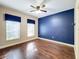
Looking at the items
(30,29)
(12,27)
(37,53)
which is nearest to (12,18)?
(12,27)

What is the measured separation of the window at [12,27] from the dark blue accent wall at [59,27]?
7.77ft

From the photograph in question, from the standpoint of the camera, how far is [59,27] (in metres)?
4.66

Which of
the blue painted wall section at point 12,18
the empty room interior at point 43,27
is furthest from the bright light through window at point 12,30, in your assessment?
the blue painted wall section at point 12,18

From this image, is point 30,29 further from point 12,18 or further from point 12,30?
point 12,18

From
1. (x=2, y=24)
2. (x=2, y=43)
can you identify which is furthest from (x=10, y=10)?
(x=2, y=43)

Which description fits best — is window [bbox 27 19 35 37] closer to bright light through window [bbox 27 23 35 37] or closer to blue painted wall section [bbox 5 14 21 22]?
bright light through window [bbox 27 23 35 37]

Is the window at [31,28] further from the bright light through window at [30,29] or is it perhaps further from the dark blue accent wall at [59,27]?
the dark blue accent wall at [59,27]

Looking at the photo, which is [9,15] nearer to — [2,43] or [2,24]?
[2,24]

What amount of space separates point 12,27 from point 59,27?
10.7 ft

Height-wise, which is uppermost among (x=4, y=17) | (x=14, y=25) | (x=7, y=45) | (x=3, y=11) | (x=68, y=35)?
(x=3, y=11)

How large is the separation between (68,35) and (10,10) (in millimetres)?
3901

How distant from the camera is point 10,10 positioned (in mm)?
3955

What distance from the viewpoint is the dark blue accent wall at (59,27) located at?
13.1ft

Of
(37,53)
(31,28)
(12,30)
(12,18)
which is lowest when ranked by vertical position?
(37,53)
